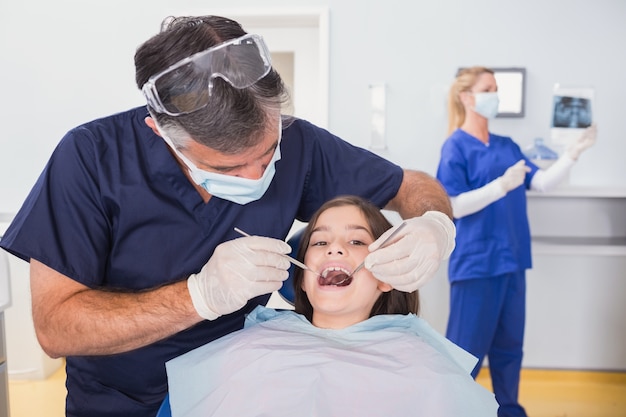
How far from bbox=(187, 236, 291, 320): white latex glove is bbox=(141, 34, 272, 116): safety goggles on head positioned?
0.91 feet

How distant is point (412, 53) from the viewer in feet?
10.0

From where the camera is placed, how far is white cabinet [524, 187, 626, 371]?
308cm

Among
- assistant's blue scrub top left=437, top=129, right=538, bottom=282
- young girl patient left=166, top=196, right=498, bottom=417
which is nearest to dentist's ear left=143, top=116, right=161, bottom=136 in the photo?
young girl patient left=166, top=196, right=498, bottom=417

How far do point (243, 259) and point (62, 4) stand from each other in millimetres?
2600

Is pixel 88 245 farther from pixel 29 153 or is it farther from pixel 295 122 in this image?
pixel 29 153

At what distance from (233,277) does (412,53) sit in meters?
2.22

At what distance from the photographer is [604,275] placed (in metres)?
3.11

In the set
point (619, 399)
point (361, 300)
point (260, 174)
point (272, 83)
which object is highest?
point (272, 83)

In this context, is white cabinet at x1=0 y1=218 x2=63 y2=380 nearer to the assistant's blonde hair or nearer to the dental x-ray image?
the assistant's blonde hair

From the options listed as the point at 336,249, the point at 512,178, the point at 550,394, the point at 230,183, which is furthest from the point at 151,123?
the point at 550,394

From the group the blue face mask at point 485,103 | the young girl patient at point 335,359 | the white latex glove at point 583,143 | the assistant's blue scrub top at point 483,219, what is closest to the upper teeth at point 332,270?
the young girl patient at point 335,359

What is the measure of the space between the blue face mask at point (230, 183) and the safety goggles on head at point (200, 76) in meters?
A: 0.11

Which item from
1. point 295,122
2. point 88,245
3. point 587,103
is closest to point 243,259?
point 88,245

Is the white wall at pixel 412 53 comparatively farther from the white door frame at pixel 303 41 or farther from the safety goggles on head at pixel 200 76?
the safety goggles on head at pixel 200 76
